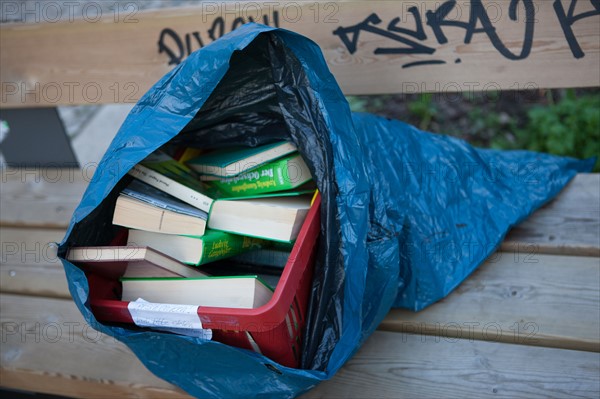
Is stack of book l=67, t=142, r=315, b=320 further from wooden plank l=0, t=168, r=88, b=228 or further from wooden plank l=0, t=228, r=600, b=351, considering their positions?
wooden plank l=0, t=168, r=88, b=228

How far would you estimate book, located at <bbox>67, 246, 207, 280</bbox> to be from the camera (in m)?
1.00

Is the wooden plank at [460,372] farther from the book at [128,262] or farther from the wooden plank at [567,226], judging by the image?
the book at [128,262]

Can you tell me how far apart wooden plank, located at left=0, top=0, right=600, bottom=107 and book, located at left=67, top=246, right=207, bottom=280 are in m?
0.73

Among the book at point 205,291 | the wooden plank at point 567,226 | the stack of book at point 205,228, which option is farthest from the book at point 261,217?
the wooden plank at point 567,226

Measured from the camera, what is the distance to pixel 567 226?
138 cm

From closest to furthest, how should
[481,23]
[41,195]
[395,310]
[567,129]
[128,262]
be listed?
[128,262]
[395,310]
[481,23]
[41,195]
[567,129]

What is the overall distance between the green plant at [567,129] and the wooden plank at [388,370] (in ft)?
3.66

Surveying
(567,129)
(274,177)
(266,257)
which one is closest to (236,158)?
(274,177)

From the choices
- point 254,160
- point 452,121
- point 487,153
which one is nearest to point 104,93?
point 254,160

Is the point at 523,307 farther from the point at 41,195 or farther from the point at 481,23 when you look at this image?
the point at 41,195

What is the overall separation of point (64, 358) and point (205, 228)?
0.54m

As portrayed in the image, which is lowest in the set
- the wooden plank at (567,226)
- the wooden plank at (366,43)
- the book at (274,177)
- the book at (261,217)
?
the wooden plank at (567,226)

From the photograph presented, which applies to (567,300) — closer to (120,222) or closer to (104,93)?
(120,222)

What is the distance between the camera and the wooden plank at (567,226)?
52.2 inches
